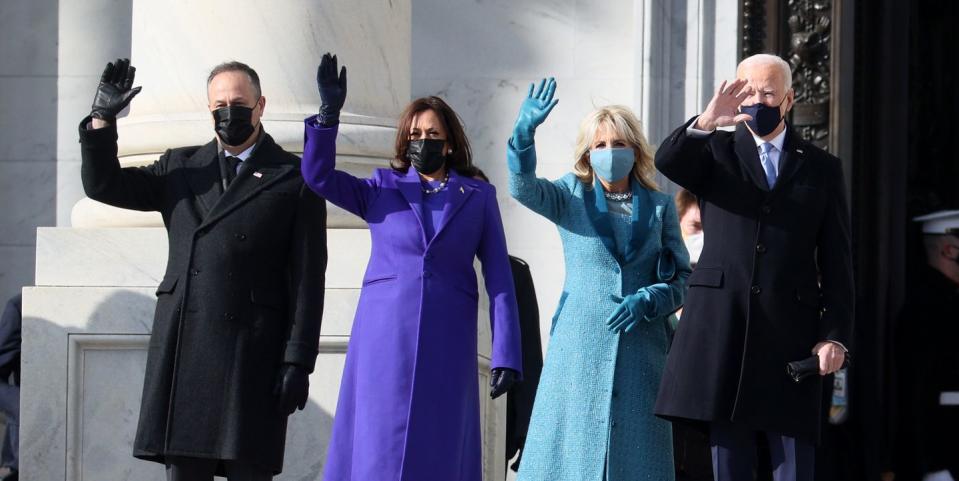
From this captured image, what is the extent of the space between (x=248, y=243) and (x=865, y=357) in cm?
434

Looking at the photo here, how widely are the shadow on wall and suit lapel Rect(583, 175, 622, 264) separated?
147cm

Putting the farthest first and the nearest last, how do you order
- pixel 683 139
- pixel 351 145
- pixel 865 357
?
pixel 865 357 < pixel 351 145 < pixel 683 139

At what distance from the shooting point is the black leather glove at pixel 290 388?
22.5 ft

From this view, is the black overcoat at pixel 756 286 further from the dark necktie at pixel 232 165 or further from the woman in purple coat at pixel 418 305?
the dark necktie at pixel 232 165

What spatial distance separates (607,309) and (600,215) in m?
0.34

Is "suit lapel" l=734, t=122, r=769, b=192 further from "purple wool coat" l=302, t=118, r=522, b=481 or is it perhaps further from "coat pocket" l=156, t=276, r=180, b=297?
"coat pocket" l=156, t=276, r=180, b=297

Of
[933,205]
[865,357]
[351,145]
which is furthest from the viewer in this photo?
[933,205]

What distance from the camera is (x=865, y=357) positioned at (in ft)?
33.8

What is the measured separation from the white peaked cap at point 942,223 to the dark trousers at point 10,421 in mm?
5031

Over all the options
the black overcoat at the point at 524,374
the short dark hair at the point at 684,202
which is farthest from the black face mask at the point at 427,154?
the short dark hair at the point at 684,202

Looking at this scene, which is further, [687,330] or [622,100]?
[622,100]

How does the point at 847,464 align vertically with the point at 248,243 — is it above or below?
below

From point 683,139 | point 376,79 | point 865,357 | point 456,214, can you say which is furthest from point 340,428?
point 865,357

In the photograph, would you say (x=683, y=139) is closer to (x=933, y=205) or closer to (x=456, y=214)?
(x=456, y=214)
